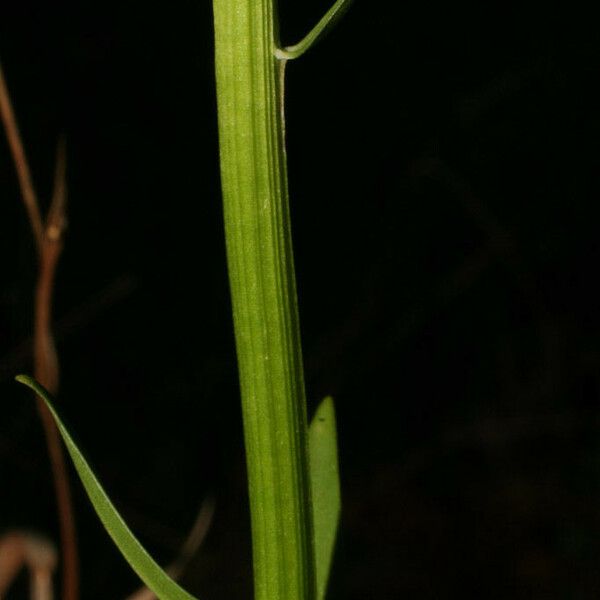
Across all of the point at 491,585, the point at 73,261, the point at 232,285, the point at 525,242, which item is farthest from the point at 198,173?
the point at 232,285

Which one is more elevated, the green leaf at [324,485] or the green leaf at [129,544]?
the green leaf at [324,485]

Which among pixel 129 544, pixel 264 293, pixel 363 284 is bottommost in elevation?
pixel 129 544

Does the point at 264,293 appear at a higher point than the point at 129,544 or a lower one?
→ higher

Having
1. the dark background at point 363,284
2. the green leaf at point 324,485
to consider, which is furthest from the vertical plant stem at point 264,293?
the dark background at point 363,284

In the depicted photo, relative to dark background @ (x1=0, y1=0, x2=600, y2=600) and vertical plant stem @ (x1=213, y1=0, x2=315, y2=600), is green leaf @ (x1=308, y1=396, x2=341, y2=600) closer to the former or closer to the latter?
vertical plant stem @ (x1=213, y1=0, x2=315, y2=600)

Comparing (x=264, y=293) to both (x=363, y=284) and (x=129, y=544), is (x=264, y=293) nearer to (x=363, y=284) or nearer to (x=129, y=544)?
(x=129, y=544)

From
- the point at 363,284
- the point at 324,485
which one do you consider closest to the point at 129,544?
the point at 324,485

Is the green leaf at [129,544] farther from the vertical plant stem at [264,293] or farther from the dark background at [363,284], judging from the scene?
the dark background at [363,284]

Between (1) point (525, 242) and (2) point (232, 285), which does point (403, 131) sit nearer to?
(1) point (525, 242)
